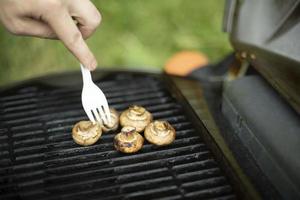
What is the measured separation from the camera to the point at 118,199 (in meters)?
1.62

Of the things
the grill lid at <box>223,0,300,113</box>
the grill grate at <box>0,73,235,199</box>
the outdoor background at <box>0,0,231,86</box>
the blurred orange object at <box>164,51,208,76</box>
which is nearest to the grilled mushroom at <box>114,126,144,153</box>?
the grill grate at <box>0,73,235,199</box>

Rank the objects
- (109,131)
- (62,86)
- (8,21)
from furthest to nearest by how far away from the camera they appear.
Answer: (62,86)
(109,131)
(8,21)

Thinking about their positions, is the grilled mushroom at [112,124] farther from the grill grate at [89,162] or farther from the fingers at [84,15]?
the fingers at [84,15]

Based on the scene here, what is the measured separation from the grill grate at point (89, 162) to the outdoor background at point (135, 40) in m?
1.65

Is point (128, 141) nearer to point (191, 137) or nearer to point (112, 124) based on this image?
point (112, 124)

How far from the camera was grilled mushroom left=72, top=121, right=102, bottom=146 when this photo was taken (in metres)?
1.83

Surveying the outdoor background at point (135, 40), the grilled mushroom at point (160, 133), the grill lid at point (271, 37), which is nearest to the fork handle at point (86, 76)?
the grilled mushroom at point (160, 133)

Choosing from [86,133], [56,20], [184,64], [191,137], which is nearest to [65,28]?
[56,20]

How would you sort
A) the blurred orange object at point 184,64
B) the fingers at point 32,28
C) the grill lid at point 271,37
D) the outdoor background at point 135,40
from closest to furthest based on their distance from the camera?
the fingers at point 32,28 < the grill lid at point 271,37 < the blurred orange object at point 184,64 < the outdoor background at point 135,40

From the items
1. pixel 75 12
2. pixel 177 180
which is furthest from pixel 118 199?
pixel 75 12

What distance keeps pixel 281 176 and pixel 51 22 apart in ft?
3.18

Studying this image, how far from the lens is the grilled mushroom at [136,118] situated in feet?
6.30

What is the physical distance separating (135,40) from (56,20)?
2523mm

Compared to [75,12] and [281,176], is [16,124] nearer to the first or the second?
[75,12]
